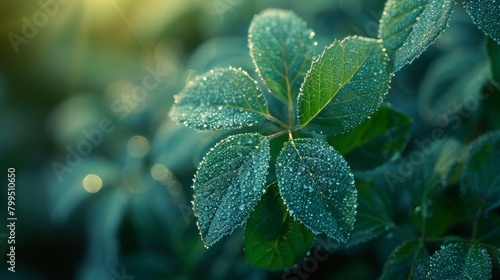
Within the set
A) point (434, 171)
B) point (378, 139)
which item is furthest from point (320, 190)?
point (434, 171)

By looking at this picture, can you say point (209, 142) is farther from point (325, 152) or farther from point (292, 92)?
point (325, 152)

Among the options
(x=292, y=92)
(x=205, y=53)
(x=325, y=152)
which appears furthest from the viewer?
(x=205, y=53)

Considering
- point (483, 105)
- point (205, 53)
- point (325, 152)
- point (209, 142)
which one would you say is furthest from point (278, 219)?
point (205, 53)

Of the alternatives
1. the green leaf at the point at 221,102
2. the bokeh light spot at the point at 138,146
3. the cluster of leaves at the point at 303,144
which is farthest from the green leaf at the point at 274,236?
the bokeh light spot at the point at 138,146

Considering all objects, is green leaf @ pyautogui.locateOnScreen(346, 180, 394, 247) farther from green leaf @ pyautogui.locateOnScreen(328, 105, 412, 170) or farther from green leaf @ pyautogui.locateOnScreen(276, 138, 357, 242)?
green leaf @ pyautogui.locateOnScreen(276, 138, 357, 242)

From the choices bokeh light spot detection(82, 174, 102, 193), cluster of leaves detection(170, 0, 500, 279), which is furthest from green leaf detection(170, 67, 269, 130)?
bokeh light spot detection(82, 174, 102, 193)

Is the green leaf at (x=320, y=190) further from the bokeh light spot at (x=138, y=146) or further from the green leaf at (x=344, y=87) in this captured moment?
the bokeh light spot at (x=138, y=146)

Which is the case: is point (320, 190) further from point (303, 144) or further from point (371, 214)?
point (371, 214)
